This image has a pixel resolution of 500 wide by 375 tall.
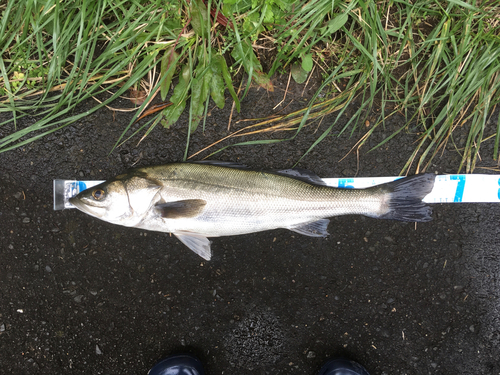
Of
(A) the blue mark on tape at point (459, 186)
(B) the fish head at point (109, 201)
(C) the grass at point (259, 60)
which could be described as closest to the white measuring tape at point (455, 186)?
(A) the blue mark on tape at point (459, 186)

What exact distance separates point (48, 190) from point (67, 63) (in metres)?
1.28

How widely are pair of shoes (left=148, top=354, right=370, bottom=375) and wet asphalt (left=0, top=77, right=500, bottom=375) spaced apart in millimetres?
89

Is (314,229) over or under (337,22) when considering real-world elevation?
under

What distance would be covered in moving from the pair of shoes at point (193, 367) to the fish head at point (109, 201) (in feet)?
5.27

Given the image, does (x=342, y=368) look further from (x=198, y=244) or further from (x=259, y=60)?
(x=259, y=60)

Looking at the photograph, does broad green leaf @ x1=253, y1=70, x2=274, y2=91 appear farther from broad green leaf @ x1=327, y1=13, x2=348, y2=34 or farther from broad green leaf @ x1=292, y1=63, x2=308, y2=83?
broad green leaf @ x1=327, y1=13, x2=348, y2=34

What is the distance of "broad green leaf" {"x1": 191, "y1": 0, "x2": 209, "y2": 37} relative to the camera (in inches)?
93.1

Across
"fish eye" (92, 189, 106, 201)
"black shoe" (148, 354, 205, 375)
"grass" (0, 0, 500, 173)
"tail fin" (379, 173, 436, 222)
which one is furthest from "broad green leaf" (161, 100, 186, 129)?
"black shoe" (148, 354, 205, 375)

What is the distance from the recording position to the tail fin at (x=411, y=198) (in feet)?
8.25

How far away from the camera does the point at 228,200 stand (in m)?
2.48

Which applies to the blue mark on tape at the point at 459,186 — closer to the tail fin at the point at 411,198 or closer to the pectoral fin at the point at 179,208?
the tail fin at the point at 411,198

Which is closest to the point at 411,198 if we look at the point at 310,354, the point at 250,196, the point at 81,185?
the point at 250,196

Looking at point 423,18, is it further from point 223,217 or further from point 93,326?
point 93,326

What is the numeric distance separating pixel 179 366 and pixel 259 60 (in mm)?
3177
